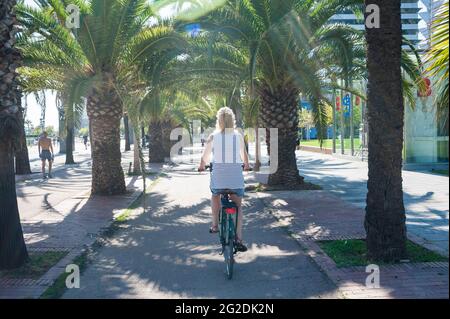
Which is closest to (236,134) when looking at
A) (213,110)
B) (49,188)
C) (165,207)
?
(165,207)

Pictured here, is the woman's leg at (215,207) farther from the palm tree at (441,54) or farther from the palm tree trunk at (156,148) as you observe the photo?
the palm tree trunk at (156,148)

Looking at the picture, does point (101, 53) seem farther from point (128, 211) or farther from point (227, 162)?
point (227, 162)

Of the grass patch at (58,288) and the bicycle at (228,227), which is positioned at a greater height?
the bicycle at (228,227)

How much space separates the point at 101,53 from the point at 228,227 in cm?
709

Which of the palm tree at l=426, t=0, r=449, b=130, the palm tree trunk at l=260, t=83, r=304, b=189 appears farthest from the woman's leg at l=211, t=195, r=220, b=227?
the palm tree trunk at l=260, t=83, r=304, b=189

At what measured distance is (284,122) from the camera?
13.2 meters

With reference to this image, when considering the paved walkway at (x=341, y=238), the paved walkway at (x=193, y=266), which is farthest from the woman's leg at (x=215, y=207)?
the paved walkway at (x=341, y=238)

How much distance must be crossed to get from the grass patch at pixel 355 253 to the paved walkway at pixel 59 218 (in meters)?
3.36

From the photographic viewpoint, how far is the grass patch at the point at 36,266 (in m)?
5.57

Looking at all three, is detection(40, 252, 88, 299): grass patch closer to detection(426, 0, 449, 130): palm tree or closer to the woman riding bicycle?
the woman riding bicycle

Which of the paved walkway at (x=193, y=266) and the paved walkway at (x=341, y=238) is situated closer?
the paved walkway at (x=341, y=238)

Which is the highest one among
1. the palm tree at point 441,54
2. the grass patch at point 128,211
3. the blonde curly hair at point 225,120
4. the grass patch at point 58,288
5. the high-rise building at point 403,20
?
the high-rise building at point 403,20

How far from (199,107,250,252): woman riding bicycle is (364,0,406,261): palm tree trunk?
5.29 ft
